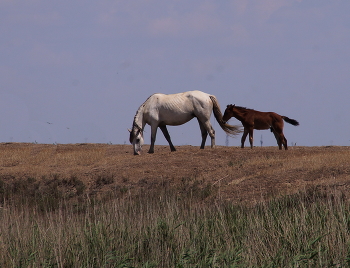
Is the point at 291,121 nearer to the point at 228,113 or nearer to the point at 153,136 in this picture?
the point at 228,113

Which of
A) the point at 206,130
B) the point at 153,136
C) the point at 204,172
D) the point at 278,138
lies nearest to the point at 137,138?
the point at 153,136

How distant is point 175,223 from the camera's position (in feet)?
28.9

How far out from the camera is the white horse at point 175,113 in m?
20.9

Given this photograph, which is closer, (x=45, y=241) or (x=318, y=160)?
(x=45, y=241)

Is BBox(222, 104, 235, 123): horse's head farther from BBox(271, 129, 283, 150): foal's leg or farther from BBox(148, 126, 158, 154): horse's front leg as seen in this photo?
BBox(148, 126, 158, 154): horse's front leg

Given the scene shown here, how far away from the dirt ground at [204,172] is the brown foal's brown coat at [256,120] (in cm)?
142

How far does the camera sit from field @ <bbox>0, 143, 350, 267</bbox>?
735cm

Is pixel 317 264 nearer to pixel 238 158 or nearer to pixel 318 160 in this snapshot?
pixel 318 160

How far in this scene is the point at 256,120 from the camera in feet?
67.7

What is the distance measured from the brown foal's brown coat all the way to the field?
4.90 feet

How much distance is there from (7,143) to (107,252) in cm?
2421

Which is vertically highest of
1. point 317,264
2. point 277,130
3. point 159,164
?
point 277,130

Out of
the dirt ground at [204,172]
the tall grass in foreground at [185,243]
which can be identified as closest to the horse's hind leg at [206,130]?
the dirt ground at [204,172]

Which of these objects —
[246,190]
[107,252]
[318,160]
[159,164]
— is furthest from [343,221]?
[159,164]
